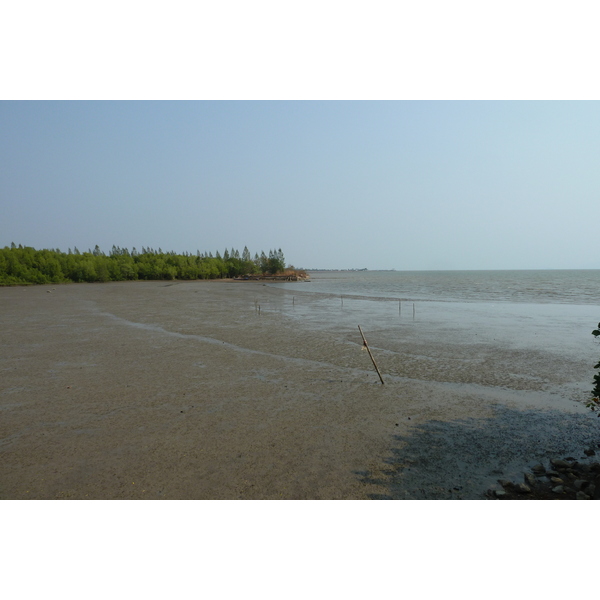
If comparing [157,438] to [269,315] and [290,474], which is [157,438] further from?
[269,315]

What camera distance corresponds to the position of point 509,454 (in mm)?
7293

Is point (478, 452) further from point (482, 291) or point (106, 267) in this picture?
point (106, 267)

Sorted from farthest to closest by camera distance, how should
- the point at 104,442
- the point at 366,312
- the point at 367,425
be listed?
the point at 366,312 → the point at 367,425 → the point at 104,442

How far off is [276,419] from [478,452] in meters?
4.30

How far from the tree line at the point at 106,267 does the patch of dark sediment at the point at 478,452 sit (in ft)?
306

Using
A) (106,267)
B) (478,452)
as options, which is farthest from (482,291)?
(106,267)

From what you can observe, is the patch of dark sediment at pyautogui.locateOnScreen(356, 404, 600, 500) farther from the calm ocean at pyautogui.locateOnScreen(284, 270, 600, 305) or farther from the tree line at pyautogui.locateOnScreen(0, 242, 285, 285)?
the tree line at pyautogui.locateOnScreen(0, 242, 285, 285)

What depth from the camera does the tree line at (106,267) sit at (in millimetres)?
85750

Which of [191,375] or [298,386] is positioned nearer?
[298,386]

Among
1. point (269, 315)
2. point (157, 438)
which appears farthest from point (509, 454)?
point (269, 315)

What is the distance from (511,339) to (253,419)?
1493 centimetres

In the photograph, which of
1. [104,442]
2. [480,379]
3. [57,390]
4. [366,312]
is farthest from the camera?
[366,312]

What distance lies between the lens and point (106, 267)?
4060 inches

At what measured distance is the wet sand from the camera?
6.46m
